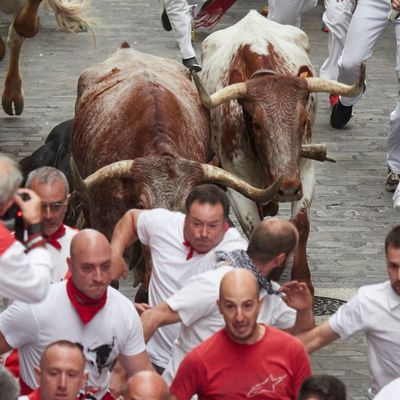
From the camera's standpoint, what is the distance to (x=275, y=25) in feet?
44.3

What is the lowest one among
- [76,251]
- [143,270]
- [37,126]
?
[37,126]

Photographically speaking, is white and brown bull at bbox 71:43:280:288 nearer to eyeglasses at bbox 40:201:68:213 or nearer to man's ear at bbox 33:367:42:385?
eyeglasses at bbox 40:201:68:213

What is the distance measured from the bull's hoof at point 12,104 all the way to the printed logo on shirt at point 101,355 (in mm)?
8636

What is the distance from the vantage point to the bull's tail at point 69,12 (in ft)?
55.7

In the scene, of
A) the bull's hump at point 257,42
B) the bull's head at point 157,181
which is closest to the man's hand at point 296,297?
the bull's head at point 157,181

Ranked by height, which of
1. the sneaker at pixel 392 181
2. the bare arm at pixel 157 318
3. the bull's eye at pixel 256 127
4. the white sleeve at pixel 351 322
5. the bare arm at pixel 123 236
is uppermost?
the white sleeve at pixel 351 322

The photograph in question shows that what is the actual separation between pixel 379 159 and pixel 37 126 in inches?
143

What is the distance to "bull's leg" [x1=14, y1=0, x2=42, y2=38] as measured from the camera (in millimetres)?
16016

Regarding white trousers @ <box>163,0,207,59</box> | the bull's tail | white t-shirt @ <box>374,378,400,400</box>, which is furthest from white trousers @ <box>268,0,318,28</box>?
white t-shirt @ <box>374,378,400,400</box>

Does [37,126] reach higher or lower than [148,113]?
lower

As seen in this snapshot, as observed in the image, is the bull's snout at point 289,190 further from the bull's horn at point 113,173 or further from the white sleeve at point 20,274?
the white sleeve at point 20,274

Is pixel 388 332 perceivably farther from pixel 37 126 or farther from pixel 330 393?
pixel 37 126

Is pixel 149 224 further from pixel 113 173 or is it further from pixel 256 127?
pixel 256 127

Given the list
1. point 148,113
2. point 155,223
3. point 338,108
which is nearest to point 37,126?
point 338,108
